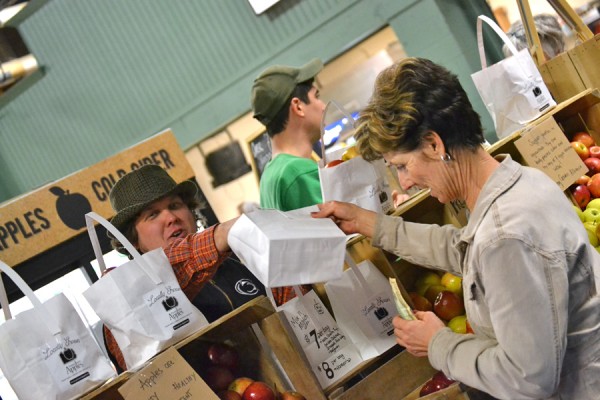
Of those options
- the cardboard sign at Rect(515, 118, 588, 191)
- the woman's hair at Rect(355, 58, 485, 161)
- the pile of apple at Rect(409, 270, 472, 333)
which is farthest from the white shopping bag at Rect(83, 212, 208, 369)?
the cardboard sign at Rect(515, 118, 588, 191)

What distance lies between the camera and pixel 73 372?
1.70m

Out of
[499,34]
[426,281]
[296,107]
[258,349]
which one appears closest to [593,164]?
[499,34]

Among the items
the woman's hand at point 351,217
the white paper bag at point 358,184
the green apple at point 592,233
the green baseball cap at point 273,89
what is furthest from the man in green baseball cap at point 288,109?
the green apple at point 592,233

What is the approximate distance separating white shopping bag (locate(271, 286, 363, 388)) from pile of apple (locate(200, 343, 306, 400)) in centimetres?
12

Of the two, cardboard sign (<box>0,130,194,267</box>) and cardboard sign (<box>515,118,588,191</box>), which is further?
cardboard sign (<box>0,130,194,267</box>)

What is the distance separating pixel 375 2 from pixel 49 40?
3.29 meters

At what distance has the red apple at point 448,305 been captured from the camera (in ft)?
7.72

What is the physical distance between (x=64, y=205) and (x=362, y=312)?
8.52 feet

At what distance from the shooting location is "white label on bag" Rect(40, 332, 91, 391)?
5.49 feet

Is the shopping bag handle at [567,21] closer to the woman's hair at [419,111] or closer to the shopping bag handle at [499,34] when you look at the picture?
the shopping bag handle at [499,34]

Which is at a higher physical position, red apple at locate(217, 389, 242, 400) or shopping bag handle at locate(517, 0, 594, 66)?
shopping bag handle at locate(517, 0, 594, 66)

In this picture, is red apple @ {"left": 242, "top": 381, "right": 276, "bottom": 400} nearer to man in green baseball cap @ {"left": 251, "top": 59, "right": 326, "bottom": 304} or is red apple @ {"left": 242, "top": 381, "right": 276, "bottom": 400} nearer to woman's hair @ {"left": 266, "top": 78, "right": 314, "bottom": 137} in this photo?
man in green baseball cap @ {"left": 251, "top": 59, "right": 326, "bottom": 304}

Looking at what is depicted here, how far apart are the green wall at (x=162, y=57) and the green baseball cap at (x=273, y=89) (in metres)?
2.37

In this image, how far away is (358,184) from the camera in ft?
7.18
